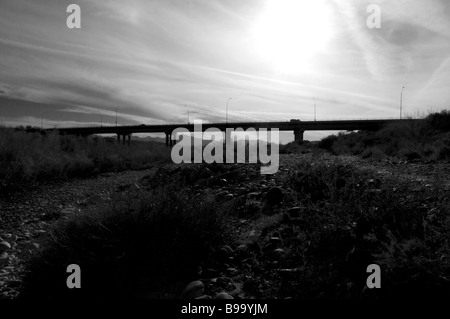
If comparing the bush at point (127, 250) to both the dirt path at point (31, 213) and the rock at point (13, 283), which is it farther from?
the dirt path at point (31, 213)

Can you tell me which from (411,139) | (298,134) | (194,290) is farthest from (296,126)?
(194,290)

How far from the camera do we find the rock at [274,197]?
221 inches

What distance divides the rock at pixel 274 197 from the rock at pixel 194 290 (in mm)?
2604

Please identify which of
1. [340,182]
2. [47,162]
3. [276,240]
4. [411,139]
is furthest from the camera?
[411,139]

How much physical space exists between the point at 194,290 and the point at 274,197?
2.86 m

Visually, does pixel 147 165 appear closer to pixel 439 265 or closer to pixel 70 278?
pixel 70 278

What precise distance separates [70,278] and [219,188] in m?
4.74

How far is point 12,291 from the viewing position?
11.4 feet

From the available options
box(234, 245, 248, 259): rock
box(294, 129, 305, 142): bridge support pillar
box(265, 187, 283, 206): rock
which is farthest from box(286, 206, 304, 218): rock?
box(294, 129, 305, 142): bridge support pillar

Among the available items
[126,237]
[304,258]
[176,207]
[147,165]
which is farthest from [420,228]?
[147,165]

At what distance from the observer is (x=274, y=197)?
570cm

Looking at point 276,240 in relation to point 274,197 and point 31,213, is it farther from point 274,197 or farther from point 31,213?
point 31,213

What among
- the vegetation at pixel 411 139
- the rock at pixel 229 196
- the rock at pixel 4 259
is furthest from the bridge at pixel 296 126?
the rock at pixel 4 259

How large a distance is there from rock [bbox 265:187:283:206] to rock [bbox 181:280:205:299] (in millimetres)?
2604
